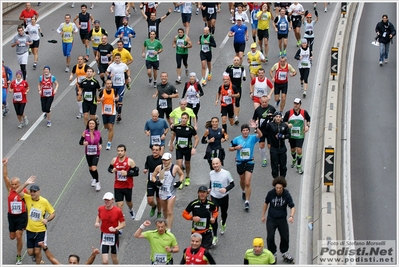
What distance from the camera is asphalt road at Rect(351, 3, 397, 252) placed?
1833 cm

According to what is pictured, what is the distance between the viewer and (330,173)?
18281 mm

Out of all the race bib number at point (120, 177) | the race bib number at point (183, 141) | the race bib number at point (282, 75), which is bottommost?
the race bib number at point (120, 177)

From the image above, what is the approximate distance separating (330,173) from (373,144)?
14.9 ft

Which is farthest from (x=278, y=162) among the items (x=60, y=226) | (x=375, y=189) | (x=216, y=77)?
(x=216, y=77)

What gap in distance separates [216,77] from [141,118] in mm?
3914

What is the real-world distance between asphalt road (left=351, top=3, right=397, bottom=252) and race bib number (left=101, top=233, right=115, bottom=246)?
4.71 m

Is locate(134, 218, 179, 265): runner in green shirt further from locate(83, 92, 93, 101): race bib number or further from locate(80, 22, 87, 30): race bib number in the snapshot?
locate(80, 22, 87, 30): race bib number

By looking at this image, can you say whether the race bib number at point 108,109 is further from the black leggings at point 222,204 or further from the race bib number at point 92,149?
the black leggings at point 222,204

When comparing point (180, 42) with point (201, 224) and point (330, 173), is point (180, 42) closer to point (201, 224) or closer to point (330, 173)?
point (330, 173)

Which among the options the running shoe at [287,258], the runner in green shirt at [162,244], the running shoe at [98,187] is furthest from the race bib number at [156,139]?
the runner in green shirt at [162,244]

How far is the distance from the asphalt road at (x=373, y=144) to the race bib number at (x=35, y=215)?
19.2ft

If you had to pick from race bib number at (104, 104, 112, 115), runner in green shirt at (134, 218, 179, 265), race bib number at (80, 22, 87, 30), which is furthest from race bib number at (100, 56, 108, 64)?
runner in green shirt at (134, 218, 179, 265)

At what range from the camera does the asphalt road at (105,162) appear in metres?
17.0

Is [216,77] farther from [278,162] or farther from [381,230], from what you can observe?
[381,230]
